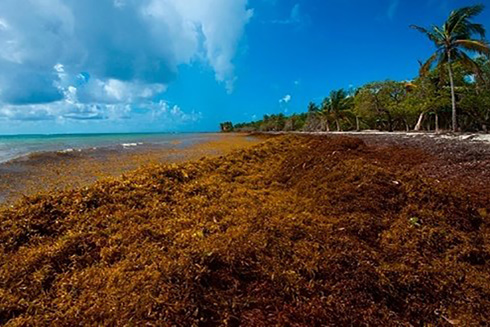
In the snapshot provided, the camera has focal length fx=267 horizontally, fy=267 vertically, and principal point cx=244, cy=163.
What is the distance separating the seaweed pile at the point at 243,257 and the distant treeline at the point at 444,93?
72.5 feet

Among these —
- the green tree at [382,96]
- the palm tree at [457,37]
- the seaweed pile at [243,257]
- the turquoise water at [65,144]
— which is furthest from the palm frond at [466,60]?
the turquoise water at [65,144]

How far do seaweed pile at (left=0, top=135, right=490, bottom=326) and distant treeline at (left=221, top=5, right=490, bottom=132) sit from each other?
2208cm

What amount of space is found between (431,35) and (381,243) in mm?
25670

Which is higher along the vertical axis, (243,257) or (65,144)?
(65,144)

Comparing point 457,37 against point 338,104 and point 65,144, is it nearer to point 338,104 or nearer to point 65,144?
point 338,104

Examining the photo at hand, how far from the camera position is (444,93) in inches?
1085

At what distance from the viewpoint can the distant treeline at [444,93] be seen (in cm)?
2068

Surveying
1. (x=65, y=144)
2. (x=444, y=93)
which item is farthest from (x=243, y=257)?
(x=65, y=144)

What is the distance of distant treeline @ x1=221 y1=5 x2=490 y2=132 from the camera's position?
67.8ft

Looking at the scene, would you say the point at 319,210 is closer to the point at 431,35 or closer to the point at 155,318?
the point at 155,318

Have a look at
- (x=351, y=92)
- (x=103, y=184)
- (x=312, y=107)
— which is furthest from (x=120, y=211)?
(x=312, y=107)

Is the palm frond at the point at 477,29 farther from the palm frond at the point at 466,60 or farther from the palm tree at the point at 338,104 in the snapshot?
the palm tree at the point at 338,104

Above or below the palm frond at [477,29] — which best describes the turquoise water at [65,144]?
below

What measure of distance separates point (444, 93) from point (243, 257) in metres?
33.4
